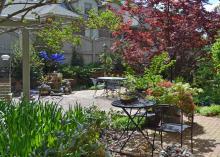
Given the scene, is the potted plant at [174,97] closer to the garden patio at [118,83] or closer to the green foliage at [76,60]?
the garden patio at [118,83]

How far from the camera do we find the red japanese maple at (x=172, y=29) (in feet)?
40.0

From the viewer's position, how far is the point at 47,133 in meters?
3.87

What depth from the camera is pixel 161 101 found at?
7836 mm

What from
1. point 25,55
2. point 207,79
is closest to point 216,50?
point 207,79

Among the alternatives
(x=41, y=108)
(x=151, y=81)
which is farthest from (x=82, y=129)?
(x=151, y=81)

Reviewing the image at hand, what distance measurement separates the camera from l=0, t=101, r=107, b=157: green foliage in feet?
11.6

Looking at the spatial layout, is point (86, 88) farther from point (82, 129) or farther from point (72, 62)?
point (82, 129)

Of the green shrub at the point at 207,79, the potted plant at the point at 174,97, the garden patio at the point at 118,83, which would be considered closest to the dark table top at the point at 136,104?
the garden patio at the point at 118,83

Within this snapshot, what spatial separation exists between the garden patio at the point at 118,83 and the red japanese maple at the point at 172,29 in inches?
1.3

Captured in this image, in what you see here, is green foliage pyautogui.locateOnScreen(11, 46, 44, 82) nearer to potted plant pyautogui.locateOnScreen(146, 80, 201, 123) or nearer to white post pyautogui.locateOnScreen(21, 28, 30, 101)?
white post pyautogui.locateOnScreen(21, 28, 30, 101)

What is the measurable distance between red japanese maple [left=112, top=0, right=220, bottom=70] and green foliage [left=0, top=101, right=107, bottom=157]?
25.9 ft

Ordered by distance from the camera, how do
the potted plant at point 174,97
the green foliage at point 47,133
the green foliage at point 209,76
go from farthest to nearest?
1. the green foliage at point 209,76
2. the potted plant at point 174,97
3. the green foliage at point 47,133

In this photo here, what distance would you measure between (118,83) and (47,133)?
11266 mm

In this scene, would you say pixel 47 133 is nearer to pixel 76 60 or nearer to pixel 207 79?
pixel 207 79
